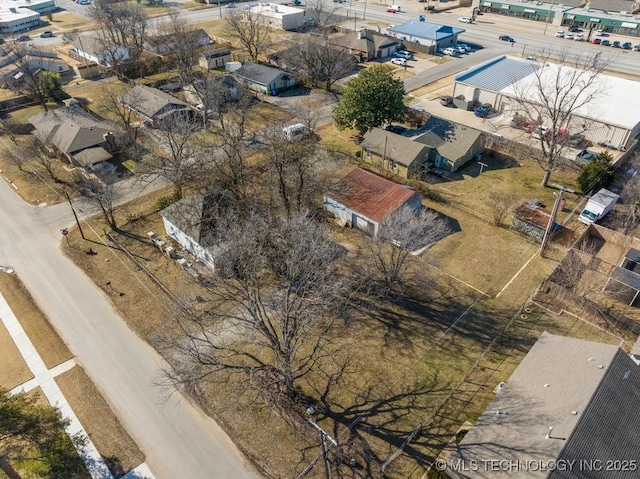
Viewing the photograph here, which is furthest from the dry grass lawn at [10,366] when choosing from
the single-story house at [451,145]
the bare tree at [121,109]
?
the single-story house at [451,145]

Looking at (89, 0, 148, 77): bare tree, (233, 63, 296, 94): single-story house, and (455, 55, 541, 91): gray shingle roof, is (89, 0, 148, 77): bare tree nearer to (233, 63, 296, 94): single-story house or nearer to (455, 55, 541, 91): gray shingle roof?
(233, 63, 296, 94): single-story house

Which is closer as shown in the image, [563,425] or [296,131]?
[563,425]

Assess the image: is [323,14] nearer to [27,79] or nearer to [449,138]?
[27,79]

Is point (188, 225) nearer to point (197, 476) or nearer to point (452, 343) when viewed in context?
point (197, 476)

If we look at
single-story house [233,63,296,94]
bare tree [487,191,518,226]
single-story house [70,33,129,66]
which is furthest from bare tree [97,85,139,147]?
bare tree [487,191,518,226]

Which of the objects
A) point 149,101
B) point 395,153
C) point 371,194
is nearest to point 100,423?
point 371,194
